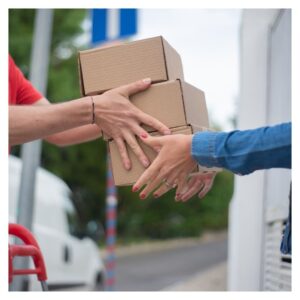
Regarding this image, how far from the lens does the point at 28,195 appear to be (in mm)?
4371

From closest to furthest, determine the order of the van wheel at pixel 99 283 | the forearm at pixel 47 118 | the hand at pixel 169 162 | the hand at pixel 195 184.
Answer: the hand at pixel 169 162 < the forearm at pixel 47 118 < the hand at pixel 195 184 < the van wheel at pixel 99 283

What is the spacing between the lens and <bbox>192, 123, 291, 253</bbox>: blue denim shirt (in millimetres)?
2023

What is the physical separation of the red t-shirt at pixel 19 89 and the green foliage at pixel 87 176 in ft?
38.3

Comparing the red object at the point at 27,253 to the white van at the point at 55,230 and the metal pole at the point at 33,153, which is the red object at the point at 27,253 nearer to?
the metal pole at the point at 33,153

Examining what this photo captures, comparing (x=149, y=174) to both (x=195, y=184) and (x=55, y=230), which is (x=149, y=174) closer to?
(x=195, y=184)

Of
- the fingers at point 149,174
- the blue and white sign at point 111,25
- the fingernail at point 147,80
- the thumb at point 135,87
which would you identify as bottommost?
the fingers at point 149,174

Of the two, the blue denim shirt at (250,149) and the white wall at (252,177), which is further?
the white wall at (252,177)

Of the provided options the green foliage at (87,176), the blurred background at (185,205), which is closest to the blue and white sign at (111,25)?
the blurred background at (185,205)

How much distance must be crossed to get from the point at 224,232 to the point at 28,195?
89.5ft

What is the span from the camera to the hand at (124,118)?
2.48m

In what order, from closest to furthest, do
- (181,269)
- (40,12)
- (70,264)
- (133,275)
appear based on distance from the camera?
(40,12), (70,264), (133,275), (181,269)

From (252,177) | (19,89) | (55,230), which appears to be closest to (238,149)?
(19,89)
